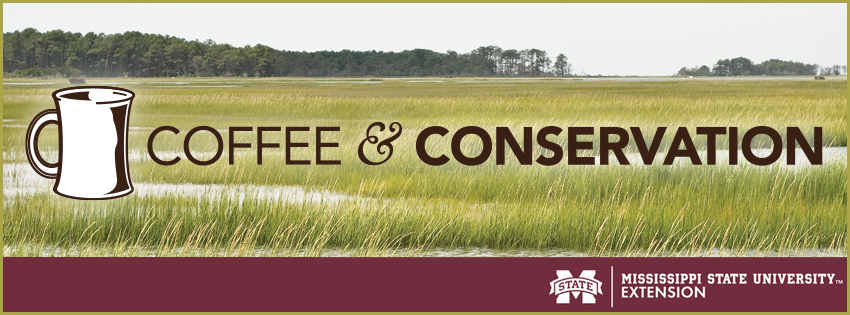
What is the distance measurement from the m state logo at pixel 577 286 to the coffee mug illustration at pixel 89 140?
3442mm

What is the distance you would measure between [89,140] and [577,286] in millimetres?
3842

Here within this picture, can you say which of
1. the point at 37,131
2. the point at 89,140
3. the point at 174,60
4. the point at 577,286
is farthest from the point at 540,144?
the point at 174,60

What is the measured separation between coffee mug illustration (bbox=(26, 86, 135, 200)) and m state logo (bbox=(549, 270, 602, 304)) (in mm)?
3442

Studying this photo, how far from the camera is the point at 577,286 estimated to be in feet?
16.9

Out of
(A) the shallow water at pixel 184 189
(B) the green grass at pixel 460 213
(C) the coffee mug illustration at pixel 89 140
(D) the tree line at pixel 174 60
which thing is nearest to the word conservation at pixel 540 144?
(B) the green grass at pixel 460 213

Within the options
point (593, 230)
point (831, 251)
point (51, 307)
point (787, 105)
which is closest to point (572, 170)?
point (593, 230)

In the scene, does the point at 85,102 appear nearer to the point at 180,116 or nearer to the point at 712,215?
the point at 712,215

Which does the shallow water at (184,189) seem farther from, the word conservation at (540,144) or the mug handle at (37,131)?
the mug handle at (37,131)

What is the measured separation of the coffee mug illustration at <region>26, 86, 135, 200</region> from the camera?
19.1 ft

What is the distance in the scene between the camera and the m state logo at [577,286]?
5113mm

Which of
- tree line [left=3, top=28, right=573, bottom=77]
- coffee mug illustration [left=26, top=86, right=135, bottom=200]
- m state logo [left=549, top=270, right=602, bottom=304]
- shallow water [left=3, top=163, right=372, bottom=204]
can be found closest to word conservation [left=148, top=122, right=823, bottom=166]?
shallow water [left=3, top=163, right=372, bottom=204]

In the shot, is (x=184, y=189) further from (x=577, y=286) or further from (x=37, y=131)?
(x=577, y=286)

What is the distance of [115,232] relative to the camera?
751 cm

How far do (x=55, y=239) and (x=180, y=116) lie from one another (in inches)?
737
